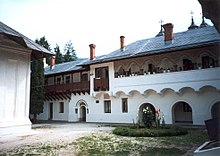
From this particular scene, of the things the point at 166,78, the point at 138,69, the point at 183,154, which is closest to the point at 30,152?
the point at 183,154

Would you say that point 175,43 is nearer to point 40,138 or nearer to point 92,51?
point 92,51

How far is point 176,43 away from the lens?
688 inches

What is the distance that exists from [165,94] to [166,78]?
150 centimetres

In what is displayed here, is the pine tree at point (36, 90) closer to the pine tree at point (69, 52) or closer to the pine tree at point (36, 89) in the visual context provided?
the pine tree at point (36, 89)

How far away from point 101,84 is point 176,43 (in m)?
7.58

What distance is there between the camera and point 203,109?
16.2m

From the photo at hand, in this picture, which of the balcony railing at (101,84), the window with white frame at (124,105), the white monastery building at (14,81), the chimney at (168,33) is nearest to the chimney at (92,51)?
the balcony railing at (101,84)

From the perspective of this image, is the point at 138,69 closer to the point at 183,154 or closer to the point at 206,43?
the point at 206,43

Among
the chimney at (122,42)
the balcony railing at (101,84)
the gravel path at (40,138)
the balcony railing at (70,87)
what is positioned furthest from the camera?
the balcony railing at (70,87)

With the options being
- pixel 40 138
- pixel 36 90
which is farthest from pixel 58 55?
pixel 40 138

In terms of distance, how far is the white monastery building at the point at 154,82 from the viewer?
52.4ft

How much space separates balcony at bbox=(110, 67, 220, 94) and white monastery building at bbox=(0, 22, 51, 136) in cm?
789

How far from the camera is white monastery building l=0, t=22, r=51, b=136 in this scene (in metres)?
12.4

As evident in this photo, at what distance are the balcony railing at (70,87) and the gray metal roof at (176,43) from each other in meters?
3.34
